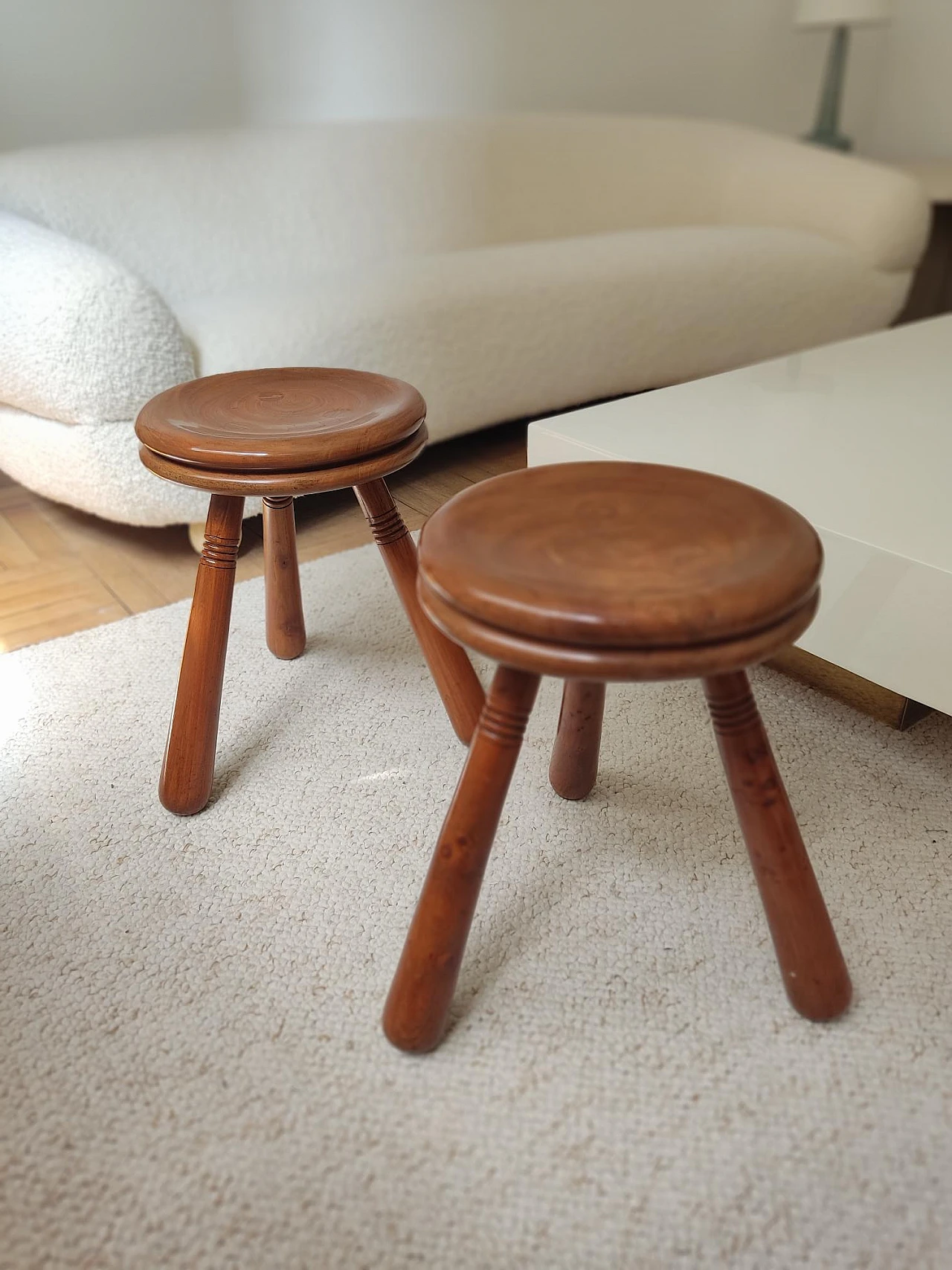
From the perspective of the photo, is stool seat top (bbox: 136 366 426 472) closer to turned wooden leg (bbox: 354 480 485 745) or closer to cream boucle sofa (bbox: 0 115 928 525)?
turned wooden leg (bbox: 354 480 485 745)

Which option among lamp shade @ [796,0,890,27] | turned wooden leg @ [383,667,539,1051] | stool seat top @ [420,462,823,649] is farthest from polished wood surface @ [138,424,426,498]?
lamp shade @ [796,0,890,27]

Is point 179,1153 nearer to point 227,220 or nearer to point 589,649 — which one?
point 589,649

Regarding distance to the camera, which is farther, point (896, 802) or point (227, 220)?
point (227, 220)

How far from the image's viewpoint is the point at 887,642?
0.86 metres

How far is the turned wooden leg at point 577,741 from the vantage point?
2.84ft

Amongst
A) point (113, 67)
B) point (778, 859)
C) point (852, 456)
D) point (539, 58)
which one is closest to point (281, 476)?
point (778, 859)

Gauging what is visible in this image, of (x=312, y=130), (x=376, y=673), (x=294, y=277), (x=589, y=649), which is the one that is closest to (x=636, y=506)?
(x=589, y=649)

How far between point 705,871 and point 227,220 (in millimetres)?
1591

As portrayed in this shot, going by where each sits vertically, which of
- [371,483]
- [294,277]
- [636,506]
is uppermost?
[636,506]

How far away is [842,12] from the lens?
8.73 ft

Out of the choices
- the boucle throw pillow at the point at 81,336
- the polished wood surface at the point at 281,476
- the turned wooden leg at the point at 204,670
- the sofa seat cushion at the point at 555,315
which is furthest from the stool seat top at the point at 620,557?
the sofa seat cushion at the point at 555,315

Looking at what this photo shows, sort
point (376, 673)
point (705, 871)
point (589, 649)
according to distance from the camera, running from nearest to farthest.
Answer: point (589, 649) → point (705, 871) → point (376, 673)

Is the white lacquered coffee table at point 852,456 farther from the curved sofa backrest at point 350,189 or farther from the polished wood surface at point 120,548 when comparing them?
the curved sofa backrest at point 350,189

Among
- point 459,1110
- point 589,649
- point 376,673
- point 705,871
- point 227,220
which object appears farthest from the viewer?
point 227,220
